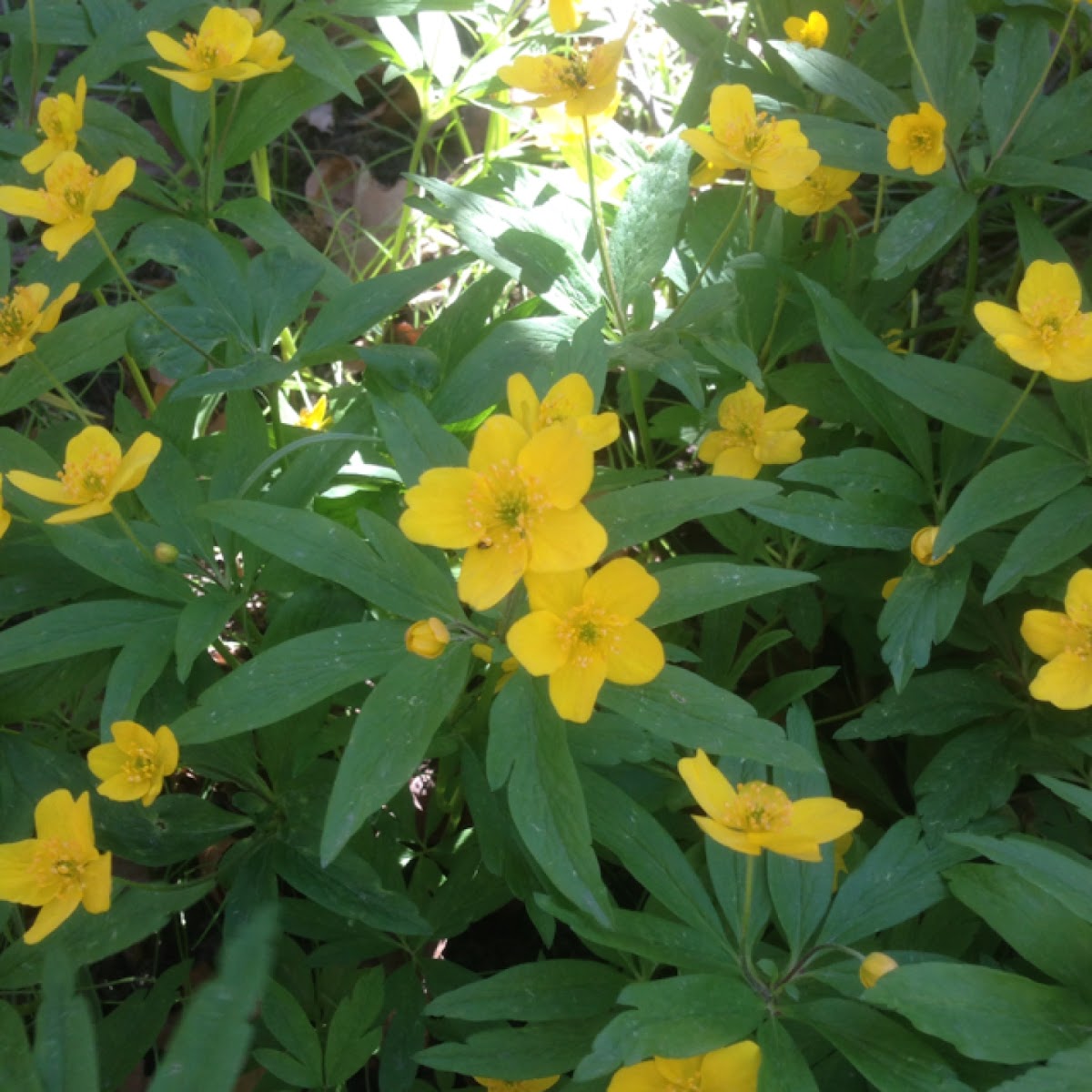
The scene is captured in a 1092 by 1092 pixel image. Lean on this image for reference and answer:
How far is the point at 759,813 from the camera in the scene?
3.68 ft

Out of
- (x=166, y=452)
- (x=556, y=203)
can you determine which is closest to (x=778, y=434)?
(x=556, y=203)

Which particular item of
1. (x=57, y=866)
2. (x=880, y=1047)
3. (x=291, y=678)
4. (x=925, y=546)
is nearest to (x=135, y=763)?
(x=57, y=866)

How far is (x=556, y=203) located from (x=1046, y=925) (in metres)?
1.30

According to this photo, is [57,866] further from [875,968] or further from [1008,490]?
[1008,490]

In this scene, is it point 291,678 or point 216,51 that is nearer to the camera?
point 291,678

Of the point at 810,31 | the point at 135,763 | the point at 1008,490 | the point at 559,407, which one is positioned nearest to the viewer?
the point at 559,407

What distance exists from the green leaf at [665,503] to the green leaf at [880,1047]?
1.84ft

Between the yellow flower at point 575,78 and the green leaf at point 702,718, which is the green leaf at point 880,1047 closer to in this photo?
the green leaf at point 702,718

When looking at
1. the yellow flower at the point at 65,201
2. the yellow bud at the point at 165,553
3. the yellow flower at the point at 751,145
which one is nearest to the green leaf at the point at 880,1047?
the yellow bud at the point at 165,553

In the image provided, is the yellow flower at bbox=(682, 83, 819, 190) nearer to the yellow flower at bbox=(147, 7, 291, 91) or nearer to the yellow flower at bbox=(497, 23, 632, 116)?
the yellow flower at bbox=(497, 23, 632, 116)

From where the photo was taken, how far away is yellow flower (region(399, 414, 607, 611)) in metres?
1.04

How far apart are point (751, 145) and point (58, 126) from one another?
106 cm

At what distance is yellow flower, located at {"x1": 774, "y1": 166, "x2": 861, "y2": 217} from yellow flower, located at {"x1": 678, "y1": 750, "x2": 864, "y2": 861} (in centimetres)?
100

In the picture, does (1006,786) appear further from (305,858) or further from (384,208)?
(384,208)
